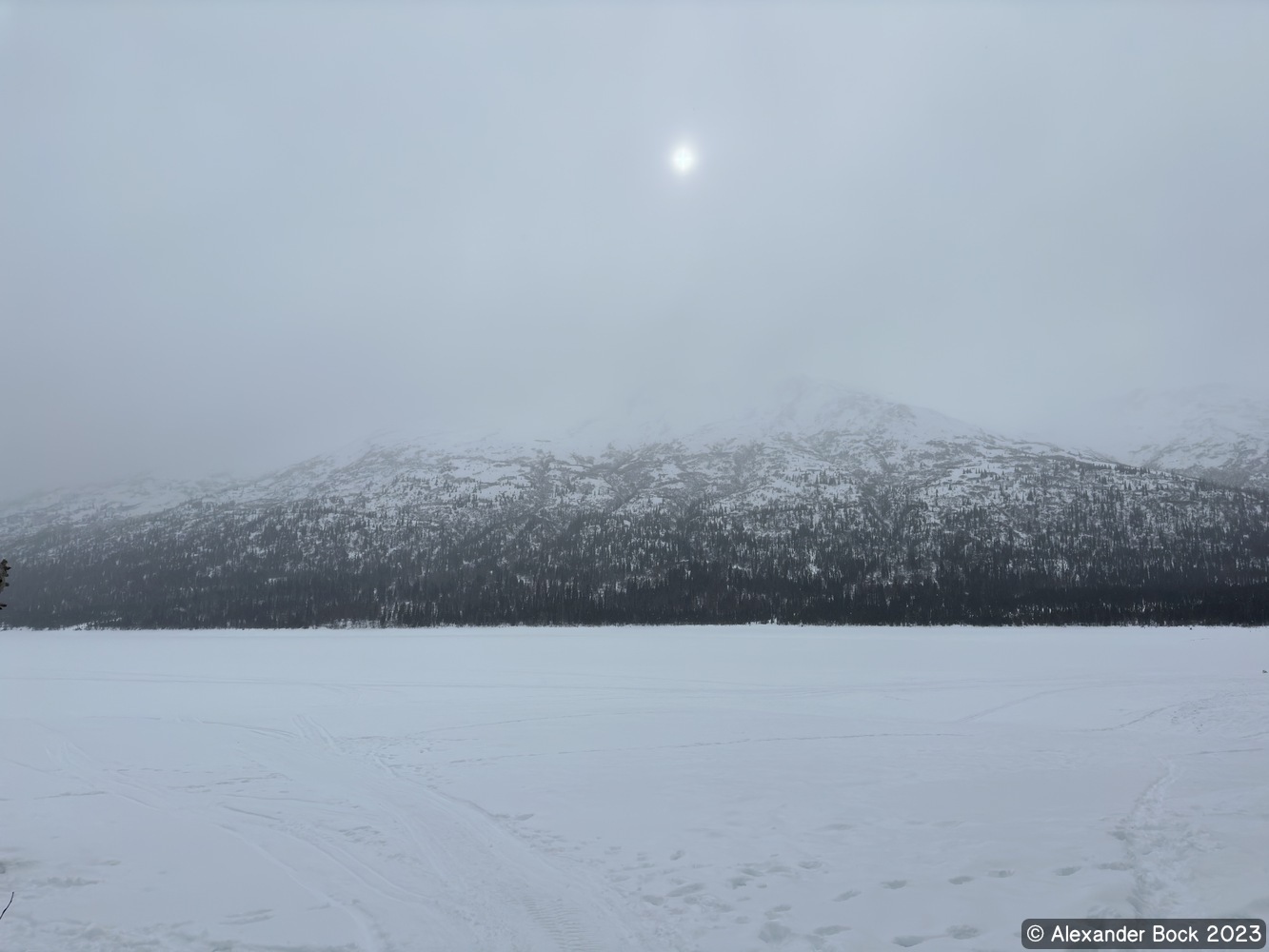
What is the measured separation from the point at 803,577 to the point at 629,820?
142069 millimetres

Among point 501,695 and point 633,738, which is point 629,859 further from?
point 501,695

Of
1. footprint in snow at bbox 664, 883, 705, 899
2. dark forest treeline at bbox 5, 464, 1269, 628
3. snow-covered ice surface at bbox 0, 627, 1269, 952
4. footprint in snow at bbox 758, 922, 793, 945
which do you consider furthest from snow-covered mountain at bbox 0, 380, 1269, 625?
footprint in snow at bbox 758, 922, 793, 945

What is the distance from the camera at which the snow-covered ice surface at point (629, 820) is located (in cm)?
789

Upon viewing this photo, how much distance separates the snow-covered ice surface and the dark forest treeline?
9848cm

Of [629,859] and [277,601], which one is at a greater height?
[629,859]

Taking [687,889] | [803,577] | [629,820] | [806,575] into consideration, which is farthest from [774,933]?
[806,575]

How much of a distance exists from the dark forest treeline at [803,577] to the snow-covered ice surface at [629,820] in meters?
98.5

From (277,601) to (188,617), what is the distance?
19126mm

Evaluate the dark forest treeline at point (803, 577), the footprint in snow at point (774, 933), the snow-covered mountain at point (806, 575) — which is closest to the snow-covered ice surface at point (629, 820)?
the footprint in snow at point (774, 933)

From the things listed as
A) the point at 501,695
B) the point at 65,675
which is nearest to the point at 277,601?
the point at 65,675

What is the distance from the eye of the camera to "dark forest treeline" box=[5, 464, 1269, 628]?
122312 millimetres

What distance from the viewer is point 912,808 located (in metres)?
11.8

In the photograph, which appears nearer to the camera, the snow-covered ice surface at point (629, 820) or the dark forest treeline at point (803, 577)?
the snow-covered ice surface at point (629, 820)

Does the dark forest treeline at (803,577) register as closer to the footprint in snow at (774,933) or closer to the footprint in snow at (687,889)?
the footprint in snow at (687,889)
